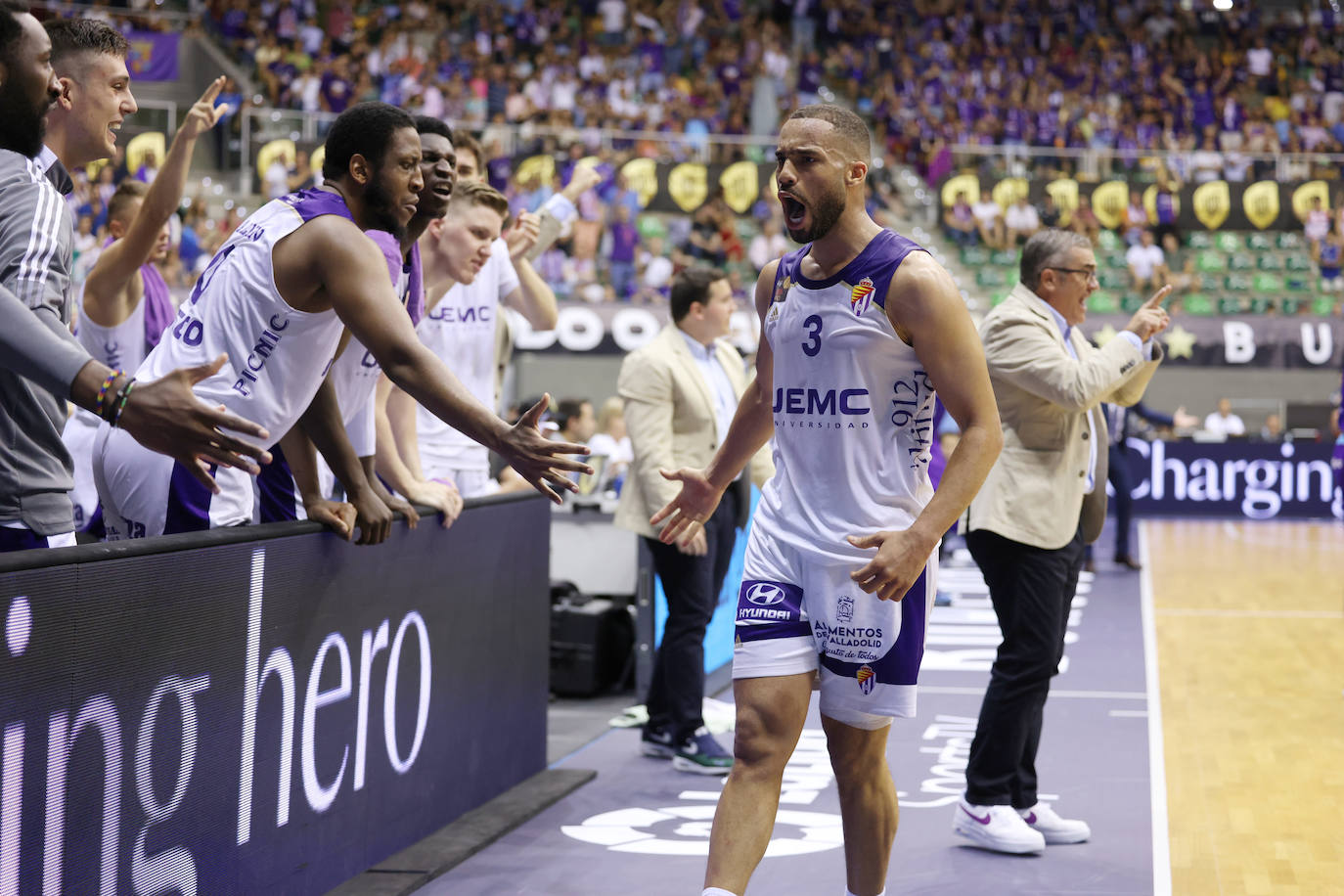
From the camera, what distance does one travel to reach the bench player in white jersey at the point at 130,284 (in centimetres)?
416

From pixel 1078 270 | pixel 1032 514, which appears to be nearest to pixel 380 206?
pixel 1032 514

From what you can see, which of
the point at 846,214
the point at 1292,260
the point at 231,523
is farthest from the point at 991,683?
the point at 1292,260

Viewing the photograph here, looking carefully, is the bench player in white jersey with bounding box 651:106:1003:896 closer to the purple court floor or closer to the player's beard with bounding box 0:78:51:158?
the purple court floor

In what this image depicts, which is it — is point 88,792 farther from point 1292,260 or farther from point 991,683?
point 1292,260

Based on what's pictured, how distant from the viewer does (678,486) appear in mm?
6070

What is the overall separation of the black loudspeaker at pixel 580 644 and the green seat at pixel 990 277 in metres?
15.3

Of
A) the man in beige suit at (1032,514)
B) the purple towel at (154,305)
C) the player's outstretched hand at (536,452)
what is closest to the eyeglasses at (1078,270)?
Answer: the man in beige suit at (1032,514)

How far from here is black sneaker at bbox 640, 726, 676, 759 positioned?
593 cm

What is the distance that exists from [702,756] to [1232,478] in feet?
49.5

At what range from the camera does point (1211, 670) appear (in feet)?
27.1

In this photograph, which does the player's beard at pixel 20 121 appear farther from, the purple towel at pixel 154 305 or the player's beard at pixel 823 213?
the purple towel at pixel 154 305

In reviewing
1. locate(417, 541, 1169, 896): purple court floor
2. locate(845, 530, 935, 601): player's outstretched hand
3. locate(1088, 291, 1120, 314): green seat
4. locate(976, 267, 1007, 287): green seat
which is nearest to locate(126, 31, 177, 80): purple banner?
locate(976, 267, 1007, 287): green seat

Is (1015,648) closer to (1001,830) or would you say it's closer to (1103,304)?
(1001,830)

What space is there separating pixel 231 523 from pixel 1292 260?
21048 millimetres
